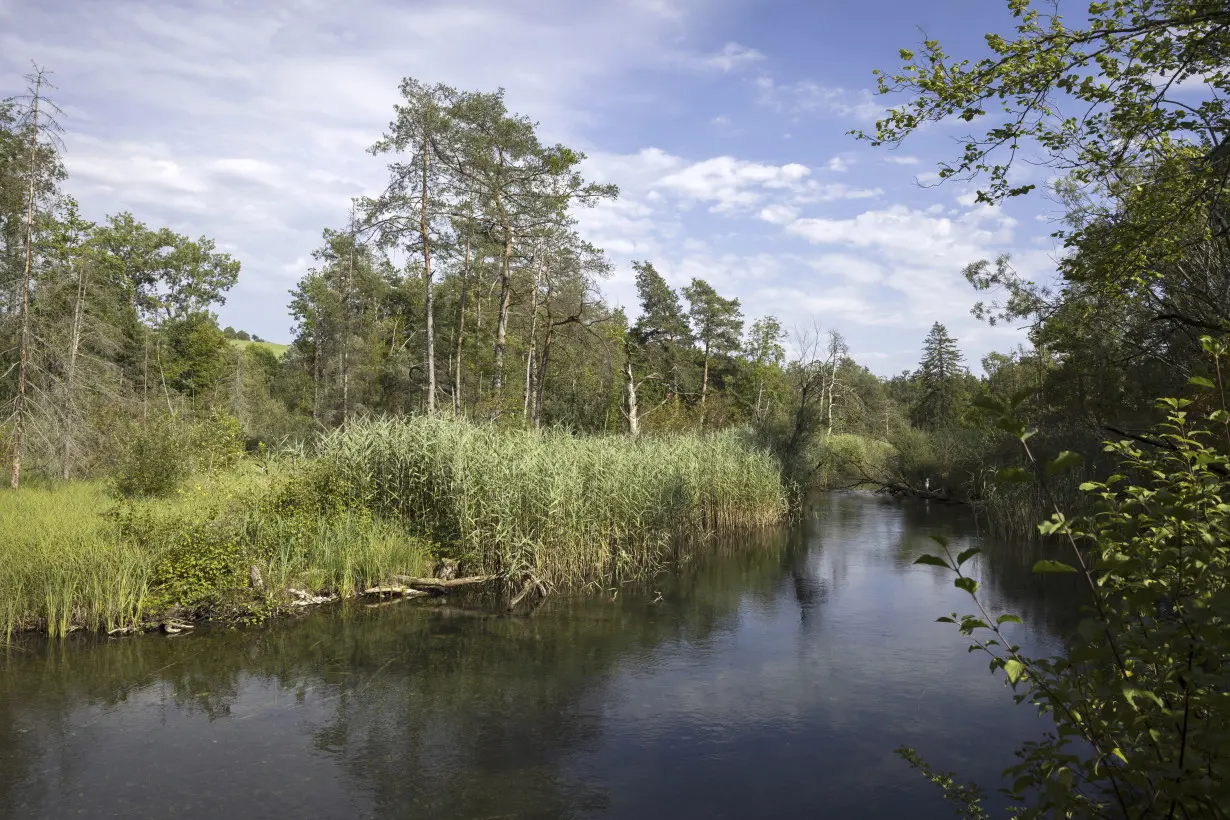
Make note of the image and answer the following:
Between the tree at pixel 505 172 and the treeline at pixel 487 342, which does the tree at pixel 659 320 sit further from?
the tree at pixel 505 172

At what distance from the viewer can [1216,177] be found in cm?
609

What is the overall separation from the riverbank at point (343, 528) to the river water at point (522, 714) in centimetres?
50

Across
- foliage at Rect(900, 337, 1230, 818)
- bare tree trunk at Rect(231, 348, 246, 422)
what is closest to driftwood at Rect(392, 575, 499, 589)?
foliage at Rect(900, 337, 1230, 818)

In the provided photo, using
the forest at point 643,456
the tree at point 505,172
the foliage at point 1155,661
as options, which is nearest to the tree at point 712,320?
the forest at point 643,456

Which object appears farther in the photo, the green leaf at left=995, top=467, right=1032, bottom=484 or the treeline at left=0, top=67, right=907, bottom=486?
the treeline at left=0, top=67, right=907, bottom=486

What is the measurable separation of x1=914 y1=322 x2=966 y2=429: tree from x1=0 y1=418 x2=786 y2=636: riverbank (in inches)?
1328

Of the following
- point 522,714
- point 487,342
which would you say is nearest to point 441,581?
point 522,714

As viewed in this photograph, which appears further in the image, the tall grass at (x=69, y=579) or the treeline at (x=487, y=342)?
the treeline at (x=487, y=342)

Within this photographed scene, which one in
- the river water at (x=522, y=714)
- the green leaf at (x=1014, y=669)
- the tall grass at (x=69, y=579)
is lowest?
the river water at (x=522, y=714)

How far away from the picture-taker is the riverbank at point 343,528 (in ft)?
27.1

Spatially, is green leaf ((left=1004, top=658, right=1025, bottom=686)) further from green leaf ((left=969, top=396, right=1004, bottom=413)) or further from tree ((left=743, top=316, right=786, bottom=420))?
tree ((left=743, top=316, right=786, bottom=420))

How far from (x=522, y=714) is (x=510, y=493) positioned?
13.7 feet

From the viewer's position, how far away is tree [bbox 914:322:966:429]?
4300cm

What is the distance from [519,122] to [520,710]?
1648 centimetres
